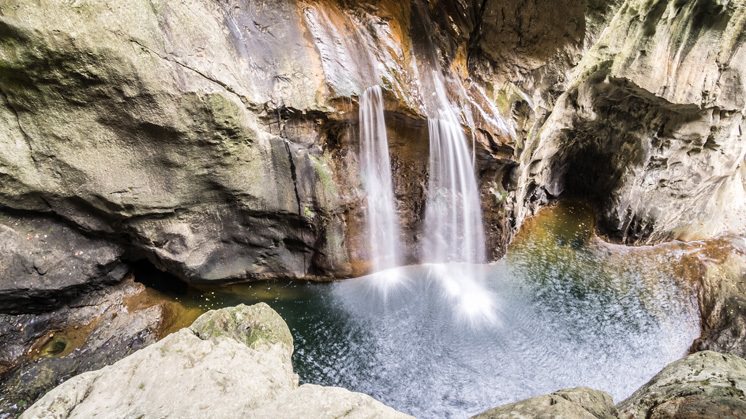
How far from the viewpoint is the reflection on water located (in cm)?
645

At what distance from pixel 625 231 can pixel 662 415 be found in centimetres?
809

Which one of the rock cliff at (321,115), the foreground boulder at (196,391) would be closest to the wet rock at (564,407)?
the foreground boulder at (196,391)

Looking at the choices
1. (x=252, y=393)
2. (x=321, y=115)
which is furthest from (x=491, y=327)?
(x=252, y=393)

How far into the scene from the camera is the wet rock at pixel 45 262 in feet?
19.4

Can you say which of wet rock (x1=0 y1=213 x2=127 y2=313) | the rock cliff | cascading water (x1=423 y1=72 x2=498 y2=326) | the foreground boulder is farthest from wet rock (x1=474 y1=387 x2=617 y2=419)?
wet rock (x1=0 y1=213 x2=127 y2=313)

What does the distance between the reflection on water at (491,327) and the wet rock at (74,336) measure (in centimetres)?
81

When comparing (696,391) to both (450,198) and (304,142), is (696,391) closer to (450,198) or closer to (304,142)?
(450,198)

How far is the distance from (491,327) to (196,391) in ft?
18.4

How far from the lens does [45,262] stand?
6164 mm

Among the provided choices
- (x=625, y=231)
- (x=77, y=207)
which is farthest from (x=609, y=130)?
(x=77, y=207)

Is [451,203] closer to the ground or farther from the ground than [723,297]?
farther from the ground

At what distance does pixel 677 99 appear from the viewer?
8953mm

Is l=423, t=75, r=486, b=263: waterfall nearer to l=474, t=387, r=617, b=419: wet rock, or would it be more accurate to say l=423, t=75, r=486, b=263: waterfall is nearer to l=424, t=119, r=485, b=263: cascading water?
l=424, t=119, r=485, b=263: cascading water

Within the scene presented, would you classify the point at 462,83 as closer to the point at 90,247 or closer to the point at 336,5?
the point at 336,5
